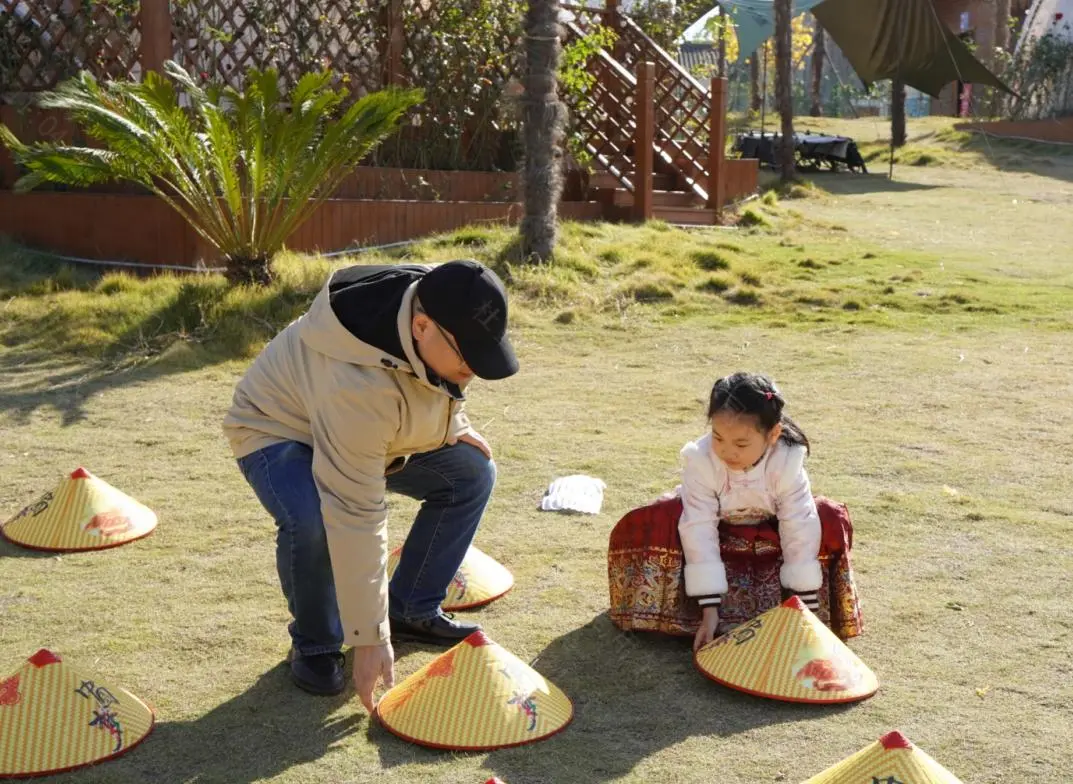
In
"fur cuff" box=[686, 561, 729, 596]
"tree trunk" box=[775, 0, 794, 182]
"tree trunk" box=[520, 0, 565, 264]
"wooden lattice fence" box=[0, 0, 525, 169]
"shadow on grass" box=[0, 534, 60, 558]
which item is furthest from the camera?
"tree trunk" box=[775, 0, 794, 182]

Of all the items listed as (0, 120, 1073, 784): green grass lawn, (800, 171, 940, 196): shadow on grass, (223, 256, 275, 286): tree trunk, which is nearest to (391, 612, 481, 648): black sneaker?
(0, 120, 1073, 784): green grass lawn

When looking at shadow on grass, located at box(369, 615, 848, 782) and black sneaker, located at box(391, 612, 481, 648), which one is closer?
shadow on grass, located at box(369, 615, 848, 782)

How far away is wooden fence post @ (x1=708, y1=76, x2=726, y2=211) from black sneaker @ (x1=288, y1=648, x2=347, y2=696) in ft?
35.8

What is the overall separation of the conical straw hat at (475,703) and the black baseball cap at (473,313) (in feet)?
2.95

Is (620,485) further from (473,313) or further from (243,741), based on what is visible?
(473,313)

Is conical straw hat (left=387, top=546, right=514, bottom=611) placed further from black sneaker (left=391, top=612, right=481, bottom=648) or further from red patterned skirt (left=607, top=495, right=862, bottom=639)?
red patterned skirt (left=607, top=495, right=862, bottom=639)

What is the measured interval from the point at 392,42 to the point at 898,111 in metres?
14.0

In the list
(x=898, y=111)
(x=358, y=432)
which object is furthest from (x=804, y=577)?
(x=898, y=111)

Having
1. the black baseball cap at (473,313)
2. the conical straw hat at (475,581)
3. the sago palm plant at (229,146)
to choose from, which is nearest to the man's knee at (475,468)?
the conical straw hat at (475,581)

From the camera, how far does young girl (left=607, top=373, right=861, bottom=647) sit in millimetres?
3662

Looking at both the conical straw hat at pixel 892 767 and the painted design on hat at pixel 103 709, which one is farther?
the painted design on hat at pixel 103 709

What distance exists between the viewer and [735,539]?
155 inches

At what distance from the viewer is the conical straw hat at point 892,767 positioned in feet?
9.00

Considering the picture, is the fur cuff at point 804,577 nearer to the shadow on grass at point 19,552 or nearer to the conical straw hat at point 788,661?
the conical straw hat at point 788,661
